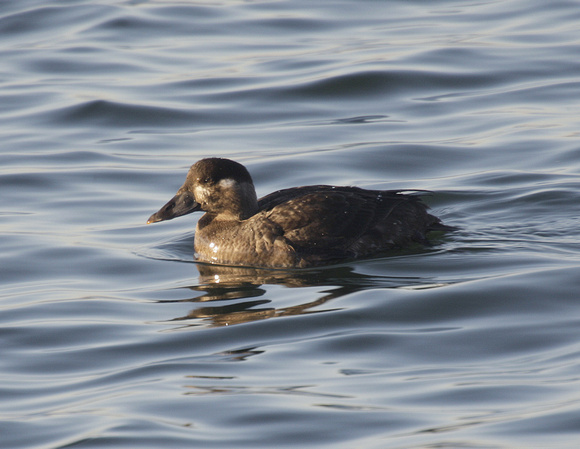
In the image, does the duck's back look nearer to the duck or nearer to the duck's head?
the duck

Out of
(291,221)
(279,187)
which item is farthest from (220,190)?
(279,187)

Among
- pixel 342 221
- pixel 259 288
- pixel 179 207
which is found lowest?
pixel 259 288

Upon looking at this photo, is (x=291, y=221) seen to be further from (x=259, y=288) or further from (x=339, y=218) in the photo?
(x=259, y=288)

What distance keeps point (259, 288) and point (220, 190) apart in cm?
113

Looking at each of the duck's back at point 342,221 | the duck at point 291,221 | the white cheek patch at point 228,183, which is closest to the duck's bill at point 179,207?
the duck at point 291,221

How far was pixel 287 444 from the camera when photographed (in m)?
4.57

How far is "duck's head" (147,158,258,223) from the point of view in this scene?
319 inches

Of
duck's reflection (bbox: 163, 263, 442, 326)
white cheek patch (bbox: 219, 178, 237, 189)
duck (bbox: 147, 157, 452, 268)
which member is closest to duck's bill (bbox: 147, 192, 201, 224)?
duck (bbox: 147, 157, 452, 268)

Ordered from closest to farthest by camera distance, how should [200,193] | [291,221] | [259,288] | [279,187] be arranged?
1. [259,288]
2. [291,221]
3. [200,193]
4. [279,187]

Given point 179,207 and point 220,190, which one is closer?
point 220,190

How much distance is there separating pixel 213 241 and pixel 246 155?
3109 mm

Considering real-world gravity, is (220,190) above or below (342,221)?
above

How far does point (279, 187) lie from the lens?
10.2m

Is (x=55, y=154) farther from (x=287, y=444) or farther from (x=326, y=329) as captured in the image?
(x=287, y=444)
